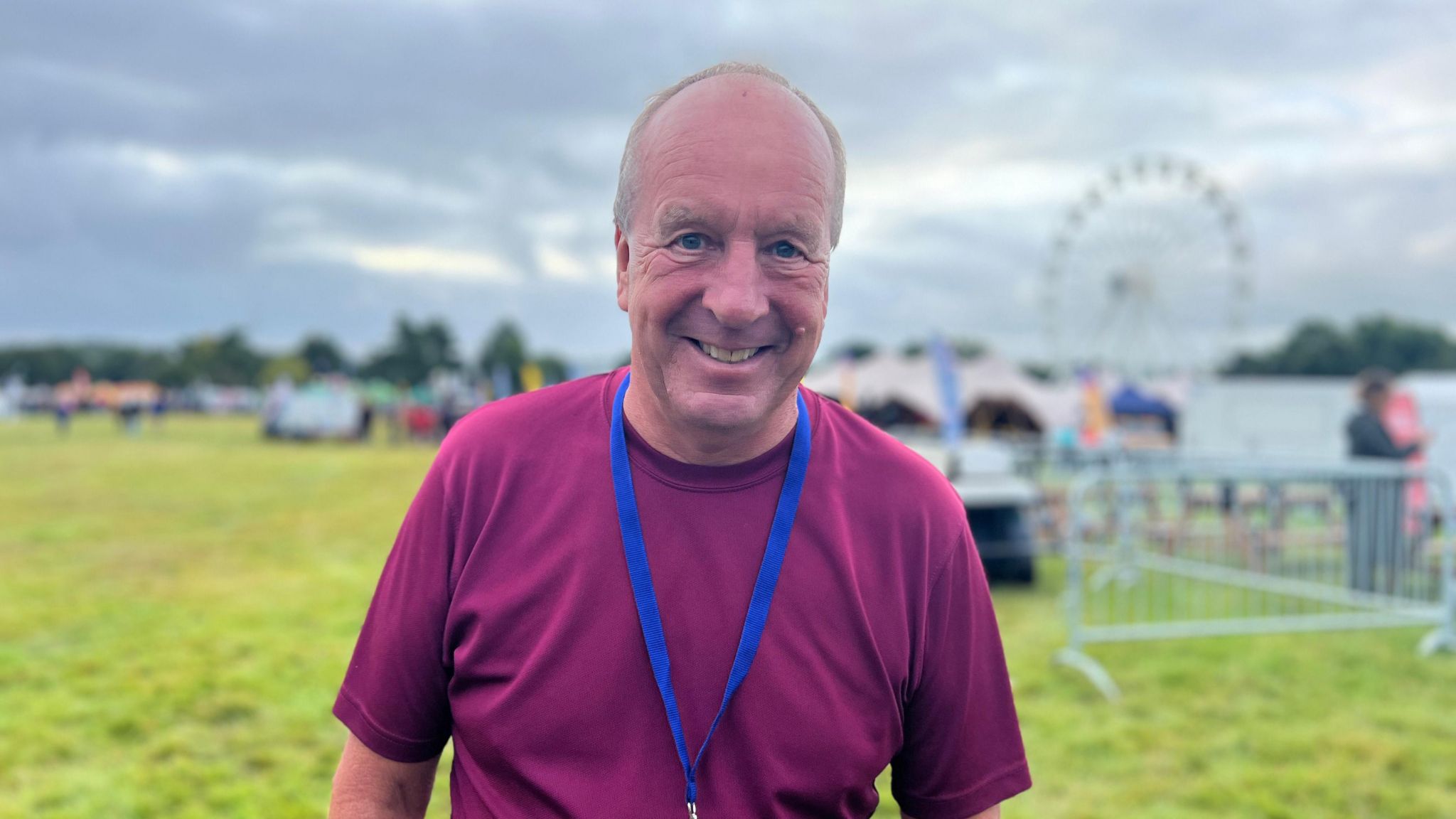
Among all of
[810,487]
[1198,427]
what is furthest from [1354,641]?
[1198,427]

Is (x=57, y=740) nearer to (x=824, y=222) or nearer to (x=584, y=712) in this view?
(x=584, y=712)

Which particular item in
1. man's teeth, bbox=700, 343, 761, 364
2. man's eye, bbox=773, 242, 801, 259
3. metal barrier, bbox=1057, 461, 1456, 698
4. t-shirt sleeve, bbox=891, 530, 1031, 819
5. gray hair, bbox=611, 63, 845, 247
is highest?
gray hair, bbox=611, 63, 845, 247

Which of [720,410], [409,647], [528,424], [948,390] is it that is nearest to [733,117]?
[720,410]

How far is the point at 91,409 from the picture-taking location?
62906mm

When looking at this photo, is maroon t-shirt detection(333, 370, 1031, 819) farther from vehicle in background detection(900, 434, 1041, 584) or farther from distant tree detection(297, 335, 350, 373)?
distant tree detection(297, 335, 350, 373)

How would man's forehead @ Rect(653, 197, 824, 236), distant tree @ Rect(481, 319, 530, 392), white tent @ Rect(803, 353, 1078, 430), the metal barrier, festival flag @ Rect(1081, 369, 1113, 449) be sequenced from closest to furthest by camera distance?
man's forehead @ Rect(653, 197, 824, 236) < the metal barrier < festival flag @ Rect(1081, 369, 1113, 449) < white tent @ Rect(803, 353, 1078, 430) < distant tree @ Rect(481, 319, 530, 392)

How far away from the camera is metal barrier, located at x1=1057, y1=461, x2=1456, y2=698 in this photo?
20.6 ft

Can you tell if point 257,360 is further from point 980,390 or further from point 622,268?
point 622,268

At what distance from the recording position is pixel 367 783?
1.53 metres

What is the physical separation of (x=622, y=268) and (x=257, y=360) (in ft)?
325

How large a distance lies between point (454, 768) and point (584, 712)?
0.32 m

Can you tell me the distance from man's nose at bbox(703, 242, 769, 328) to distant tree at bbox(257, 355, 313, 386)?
314 feet

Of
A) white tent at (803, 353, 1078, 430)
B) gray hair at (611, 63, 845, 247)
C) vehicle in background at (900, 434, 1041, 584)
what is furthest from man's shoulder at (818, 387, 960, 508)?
white tent at (803, 353, 1078, 430)

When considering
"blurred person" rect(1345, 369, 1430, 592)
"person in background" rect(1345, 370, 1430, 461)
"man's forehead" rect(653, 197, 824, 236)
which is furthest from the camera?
"person in background" rect(1345, 370, 1430, 461)
